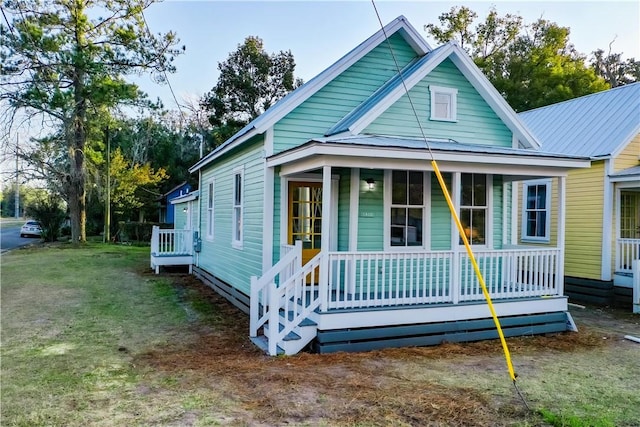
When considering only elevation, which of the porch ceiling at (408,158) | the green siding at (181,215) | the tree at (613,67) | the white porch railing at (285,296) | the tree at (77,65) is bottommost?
the white porch railing at (285,296)

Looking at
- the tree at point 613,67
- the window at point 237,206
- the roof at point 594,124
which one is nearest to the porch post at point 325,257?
the window at point 237,206

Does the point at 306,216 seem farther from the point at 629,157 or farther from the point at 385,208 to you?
the point at 629,157

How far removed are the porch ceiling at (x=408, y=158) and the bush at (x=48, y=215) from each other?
82.8 feet

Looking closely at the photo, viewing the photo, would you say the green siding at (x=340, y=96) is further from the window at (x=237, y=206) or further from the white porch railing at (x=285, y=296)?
the white porch railing at (x=285, y=296)

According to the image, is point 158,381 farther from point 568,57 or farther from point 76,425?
point 568,57

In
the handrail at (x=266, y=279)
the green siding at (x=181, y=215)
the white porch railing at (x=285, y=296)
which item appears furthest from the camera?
the green siding at (x=181, y=215)

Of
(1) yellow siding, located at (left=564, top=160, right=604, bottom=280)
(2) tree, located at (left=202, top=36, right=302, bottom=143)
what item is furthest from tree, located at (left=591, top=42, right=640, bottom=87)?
(1) yellow siding, located at (left=564, top=160, right=604, bottom=280)

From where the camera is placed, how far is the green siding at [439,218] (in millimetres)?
8844

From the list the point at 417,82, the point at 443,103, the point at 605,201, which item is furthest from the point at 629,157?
the point at 417,82

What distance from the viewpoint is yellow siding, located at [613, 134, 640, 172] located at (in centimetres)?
1132

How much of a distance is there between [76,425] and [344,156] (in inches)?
178

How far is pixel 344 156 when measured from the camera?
22.1 feet

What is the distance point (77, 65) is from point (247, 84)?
1117 centimetres

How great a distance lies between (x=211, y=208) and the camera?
1309 cm
